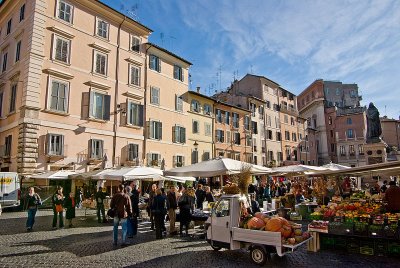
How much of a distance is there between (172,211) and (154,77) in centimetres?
1963

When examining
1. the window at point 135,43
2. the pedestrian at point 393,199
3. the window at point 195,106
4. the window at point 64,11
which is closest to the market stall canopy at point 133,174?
the pedestrian at point 393,199

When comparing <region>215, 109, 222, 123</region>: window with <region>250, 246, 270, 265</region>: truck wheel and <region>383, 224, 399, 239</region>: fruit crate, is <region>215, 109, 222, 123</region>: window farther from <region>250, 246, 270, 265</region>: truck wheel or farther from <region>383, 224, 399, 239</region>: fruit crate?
<region>250, 246, 270, 265</region>: truck wheel

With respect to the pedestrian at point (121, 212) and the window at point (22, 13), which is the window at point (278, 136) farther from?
the pedestrian at point (121, 212)

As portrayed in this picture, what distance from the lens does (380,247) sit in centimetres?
787

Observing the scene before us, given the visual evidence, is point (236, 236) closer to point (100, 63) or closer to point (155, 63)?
point (100, 63)

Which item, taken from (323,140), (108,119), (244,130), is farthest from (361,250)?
(323,140)

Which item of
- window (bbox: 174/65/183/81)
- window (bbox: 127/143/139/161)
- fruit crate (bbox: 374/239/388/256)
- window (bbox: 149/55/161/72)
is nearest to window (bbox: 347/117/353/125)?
window (bbox: 174/65/183/81)

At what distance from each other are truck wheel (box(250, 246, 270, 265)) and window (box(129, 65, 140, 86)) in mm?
22140

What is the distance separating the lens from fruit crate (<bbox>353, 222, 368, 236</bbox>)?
318 inches

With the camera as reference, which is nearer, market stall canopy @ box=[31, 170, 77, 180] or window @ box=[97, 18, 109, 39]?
market stall canopy @ box=[31, 170, 77, 180]

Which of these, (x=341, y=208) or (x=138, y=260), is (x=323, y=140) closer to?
(x=341, y=208)

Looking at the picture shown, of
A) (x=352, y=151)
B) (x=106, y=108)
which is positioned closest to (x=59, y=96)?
(x=106, y=108)

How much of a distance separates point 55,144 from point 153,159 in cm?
893

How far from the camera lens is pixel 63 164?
69.5ft
